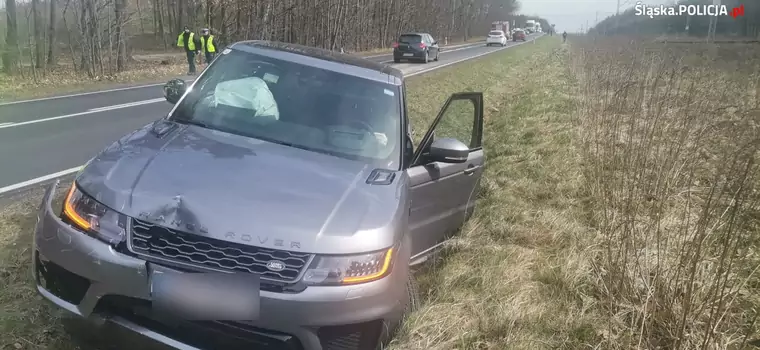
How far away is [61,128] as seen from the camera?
340 inches

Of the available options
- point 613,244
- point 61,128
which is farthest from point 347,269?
point 61,128

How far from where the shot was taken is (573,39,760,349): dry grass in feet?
10.5

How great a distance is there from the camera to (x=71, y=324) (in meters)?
2.41

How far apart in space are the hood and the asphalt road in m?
3.32

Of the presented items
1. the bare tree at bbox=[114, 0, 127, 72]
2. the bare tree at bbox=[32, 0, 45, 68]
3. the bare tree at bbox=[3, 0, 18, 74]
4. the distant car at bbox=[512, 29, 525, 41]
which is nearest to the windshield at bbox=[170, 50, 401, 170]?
the bare tree at bbox=[3, 0, 18, 74]

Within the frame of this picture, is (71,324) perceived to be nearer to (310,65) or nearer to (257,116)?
(257,116)

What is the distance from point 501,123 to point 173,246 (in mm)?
9616

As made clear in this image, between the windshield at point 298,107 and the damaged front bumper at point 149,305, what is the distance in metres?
1.20

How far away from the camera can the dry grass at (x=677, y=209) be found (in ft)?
10.5

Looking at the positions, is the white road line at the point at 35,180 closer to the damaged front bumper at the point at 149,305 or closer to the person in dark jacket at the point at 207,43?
the damaged front bumper at the point at 149,305

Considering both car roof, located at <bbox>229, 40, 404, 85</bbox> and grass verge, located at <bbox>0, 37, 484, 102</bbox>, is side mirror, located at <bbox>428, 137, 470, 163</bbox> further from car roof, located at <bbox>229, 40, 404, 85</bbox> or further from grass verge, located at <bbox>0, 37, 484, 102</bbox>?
grass verge, located at <bbox>0, 37, 484, 102</bbox>

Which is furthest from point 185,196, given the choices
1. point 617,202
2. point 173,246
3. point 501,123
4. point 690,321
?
point 501,123

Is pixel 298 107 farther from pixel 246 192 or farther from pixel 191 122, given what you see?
pixel 246 192

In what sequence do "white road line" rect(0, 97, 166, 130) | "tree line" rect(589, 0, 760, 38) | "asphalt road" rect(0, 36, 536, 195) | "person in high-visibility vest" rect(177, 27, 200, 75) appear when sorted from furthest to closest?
"person in high-visibility vest" rect(177, 27, 200, 75)
"tree line" rect(589, 0, 760, 38)
"white road line" rect(0, 97, 166, 130)
"asphalt road" rect(0, 36, 536, 195)
